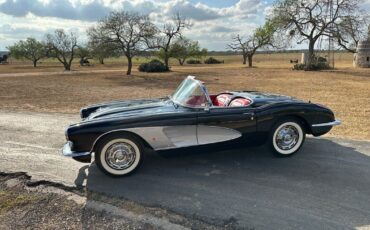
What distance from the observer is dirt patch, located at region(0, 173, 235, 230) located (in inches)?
124

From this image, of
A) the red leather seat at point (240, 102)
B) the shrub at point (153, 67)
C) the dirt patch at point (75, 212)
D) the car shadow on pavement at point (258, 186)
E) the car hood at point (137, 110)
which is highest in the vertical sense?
the shrub at point (153, 67)

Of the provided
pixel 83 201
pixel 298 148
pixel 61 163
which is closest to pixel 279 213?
pixel 298 148

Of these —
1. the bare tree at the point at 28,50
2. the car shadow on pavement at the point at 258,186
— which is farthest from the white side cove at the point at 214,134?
the bare tree at the point at 28,50

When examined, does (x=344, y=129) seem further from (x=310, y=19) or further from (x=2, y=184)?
(x=310, y=19)

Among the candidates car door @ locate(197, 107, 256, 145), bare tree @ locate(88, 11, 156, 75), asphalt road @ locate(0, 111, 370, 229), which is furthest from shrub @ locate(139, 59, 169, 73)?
car door @ locate(197, 107, 256, 145)

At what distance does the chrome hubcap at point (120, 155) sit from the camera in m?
4.19

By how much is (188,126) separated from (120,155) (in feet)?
3.20

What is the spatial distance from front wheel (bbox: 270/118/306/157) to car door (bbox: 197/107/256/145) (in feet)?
1.51

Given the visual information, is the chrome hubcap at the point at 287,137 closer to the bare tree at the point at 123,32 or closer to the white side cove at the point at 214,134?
the white side cove at the point at 214,134

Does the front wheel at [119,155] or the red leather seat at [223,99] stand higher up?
the red leather seat at [223,99]

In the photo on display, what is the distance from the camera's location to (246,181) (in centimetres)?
405

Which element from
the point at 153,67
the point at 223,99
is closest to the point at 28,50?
the point at 153,67

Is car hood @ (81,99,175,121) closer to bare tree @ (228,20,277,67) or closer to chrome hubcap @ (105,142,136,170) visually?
chrome hubcap @ (105,142,136,170)

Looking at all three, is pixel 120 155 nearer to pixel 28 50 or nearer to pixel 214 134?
pixel 214 134
